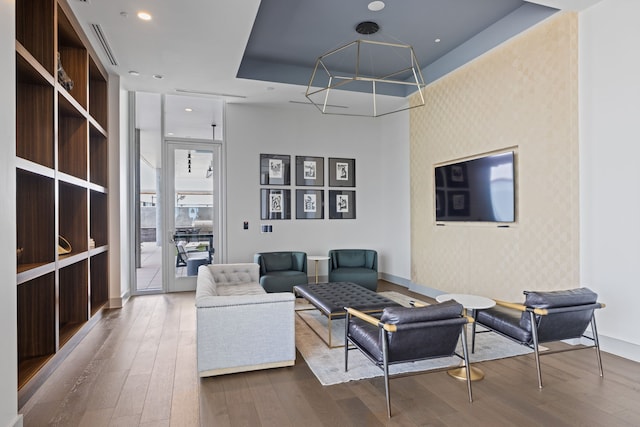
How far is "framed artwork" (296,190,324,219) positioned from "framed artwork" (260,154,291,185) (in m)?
0.38

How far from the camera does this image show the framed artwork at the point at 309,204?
7.20 metres

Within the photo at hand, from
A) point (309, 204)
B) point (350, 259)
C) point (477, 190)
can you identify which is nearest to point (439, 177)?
point (477, 190)

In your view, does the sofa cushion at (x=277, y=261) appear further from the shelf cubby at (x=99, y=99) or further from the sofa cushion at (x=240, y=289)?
the shelf cubby at (x=99, y=99)

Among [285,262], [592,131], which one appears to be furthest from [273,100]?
[592,131]

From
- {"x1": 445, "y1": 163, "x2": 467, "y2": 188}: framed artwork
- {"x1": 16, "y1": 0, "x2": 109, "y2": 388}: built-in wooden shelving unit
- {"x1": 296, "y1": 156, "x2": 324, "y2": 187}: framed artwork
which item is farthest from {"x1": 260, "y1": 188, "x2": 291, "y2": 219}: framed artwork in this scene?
{"x1": 16, "y1": 0, "x2": 109, "y2": 388}: built-in wooden shelving unit

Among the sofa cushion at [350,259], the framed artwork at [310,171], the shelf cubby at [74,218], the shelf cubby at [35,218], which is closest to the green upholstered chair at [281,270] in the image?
the sofa cushion at [350,259]

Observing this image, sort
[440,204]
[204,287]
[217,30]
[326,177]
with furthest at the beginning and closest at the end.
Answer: [326,177] < [440,204] < [217,30] < [204,287]

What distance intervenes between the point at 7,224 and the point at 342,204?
5761mm

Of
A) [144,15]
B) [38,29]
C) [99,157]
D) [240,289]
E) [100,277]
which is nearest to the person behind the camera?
[38,29]

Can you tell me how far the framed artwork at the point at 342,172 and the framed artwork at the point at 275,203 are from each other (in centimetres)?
97

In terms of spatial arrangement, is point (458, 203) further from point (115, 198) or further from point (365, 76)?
point (115, 198)

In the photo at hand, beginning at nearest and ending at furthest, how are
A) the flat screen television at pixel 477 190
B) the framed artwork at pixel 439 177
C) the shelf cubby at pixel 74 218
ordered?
the shelf cubby at pixel 74 218
the flat screen television at pixel 477 190
the framed artwork at pixel 439 177

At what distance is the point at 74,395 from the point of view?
111 inches

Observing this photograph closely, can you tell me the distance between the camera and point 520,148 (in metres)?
4.41
